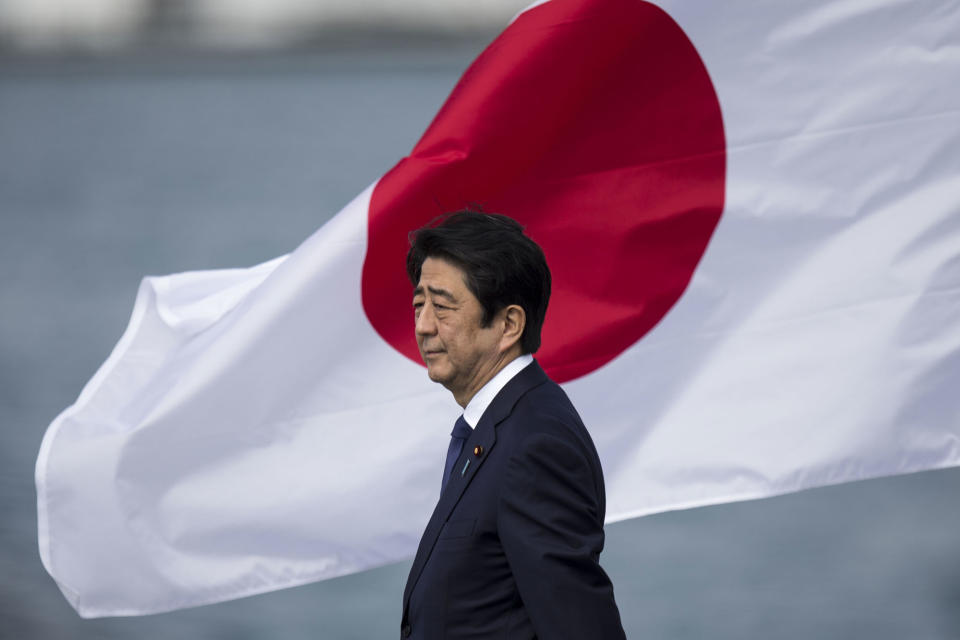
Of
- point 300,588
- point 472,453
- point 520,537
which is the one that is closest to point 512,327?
point 472,453

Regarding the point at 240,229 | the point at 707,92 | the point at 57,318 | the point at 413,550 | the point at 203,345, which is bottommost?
the point at 413,550

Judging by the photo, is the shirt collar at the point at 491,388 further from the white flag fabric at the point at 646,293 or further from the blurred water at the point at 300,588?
the blurred water at the point at 300,588

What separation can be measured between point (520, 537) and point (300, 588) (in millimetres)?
5251

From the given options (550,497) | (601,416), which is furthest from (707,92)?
(550,497)

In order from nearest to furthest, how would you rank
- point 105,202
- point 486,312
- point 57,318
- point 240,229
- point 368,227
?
1. point 486,312
2. point 368,227
3. point 57,318
4. point 240,229
5. point 105,202

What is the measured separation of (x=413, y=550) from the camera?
9.84ft

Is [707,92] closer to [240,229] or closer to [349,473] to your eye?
[349,473]

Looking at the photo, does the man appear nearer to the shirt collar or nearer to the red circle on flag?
the shirt collar

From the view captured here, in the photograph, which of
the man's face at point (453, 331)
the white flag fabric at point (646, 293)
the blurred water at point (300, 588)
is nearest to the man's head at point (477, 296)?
the man's face at point (453, 331)

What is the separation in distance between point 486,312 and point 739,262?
1249 mm

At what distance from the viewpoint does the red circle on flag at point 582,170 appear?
300 cm

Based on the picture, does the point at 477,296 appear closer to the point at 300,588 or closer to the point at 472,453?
the point at 472,453

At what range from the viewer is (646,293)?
10.2 ft

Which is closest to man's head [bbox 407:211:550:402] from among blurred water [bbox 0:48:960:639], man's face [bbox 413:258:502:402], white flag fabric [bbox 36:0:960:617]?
man's face [bbox 413:258:502:402]
